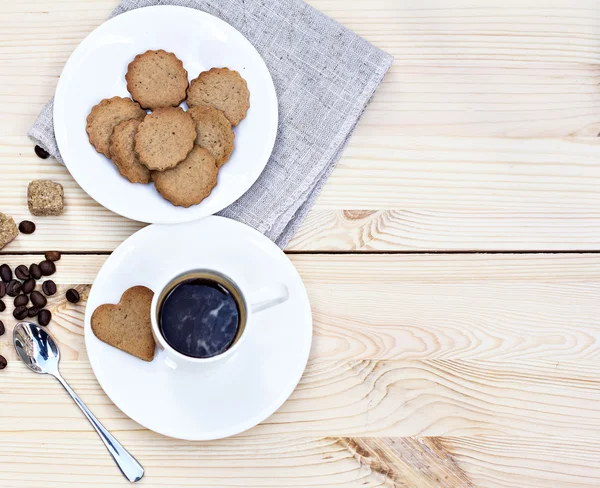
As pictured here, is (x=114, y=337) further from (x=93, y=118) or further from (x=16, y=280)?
(x=93, y=118)

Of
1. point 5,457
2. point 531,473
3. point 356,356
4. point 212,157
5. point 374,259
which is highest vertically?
point 212,157

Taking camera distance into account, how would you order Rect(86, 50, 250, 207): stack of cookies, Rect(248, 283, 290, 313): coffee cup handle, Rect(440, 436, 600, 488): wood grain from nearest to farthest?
Rect(248, 283, 290, 313): coffee cup handle < Rect(86, 50, 250, 207): stack of cookies < Rect(440, 436, 600, 488): wood grain

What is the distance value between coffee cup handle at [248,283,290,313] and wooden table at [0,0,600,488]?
222 millimetres

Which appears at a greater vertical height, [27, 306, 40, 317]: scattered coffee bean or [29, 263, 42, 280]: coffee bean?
[29, 263, 42, 280]: coffee bean

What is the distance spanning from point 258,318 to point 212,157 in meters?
0.31

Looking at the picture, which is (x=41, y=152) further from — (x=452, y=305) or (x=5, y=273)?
(x=452, y=305)

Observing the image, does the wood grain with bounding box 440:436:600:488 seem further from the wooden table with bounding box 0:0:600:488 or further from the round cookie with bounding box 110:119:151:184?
the round cookie with bounding box 110:119:151:184

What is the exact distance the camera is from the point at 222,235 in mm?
1225

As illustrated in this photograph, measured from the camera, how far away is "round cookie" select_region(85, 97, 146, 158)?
3.99ft

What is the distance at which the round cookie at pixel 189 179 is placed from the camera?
120cm

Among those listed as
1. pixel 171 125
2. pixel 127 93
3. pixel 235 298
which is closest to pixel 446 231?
pixel 235 298

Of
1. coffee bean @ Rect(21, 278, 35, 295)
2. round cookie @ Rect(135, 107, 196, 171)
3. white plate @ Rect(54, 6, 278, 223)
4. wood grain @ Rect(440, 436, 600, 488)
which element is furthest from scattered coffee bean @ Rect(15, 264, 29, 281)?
wood grain @ Rect(440, 436, 600, 488)

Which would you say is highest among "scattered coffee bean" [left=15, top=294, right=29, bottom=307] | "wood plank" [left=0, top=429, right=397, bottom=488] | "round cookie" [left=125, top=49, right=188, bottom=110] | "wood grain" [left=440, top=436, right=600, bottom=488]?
"round cookie" [left=125, top=49, right=188, bottom=110]

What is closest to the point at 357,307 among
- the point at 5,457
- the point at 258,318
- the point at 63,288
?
the point at 258,318
